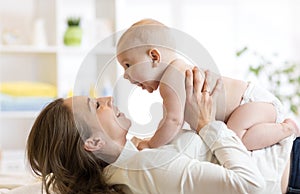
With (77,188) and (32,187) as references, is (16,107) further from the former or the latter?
(77,188)

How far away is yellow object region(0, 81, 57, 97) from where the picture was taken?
408 cm

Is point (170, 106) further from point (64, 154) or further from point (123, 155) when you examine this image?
point (64, 154)

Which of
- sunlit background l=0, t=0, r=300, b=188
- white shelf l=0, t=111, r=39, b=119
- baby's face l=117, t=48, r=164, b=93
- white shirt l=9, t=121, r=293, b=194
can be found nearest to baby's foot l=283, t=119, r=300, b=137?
white shirt l=9, t=121, r=293, b=194

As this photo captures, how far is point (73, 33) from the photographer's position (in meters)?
4.26

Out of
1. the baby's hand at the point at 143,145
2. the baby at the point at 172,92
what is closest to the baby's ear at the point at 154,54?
the baby at the point at 172,92

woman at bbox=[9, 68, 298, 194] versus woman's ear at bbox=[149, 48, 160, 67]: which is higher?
woman's ear at bbox=[149, 48, 160, 67]

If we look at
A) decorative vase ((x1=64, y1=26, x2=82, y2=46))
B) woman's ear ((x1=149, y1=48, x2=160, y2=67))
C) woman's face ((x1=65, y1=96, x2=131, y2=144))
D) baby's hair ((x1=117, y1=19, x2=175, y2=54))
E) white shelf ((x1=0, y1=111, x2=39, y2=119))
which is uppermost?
baby's hair ((x1=117, y1=19, x2=175, y2=54))

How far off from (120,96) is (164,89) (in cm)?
13

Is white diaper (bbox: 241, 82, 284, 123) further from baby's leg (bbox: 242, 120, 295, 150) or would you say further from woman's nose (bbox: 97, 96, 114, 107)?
woman's nose (bbox: 97, 96, 114, 107)

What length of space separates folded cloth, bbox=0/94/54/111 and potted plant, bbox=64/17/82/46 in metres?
0.46

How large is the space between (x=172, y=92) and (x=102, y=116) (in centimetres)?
18

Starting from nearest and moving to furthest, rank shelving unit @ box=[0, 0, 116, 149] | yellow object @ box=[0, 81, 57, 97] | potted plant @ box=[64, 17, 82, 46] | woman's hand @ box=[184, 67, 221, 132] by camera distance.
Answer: woman's hand @ box=[184, 67, 221, 132], yellow object @ box=[0, 81, 57, 97], potted plant @ box=[64, 17, 82, 46], shelving unit @ box=[0, 0, 116, 149]

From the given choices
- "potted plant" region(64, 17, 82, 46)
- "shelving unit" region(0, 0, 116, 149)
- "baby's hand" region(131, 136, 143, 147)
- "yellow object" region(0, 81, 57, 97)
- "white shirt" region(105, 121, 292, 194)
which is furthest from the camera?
"shelving unit" region(0, 0, 116, 149)

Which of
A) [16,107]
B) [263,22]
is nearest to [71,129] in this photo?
[16,107]
